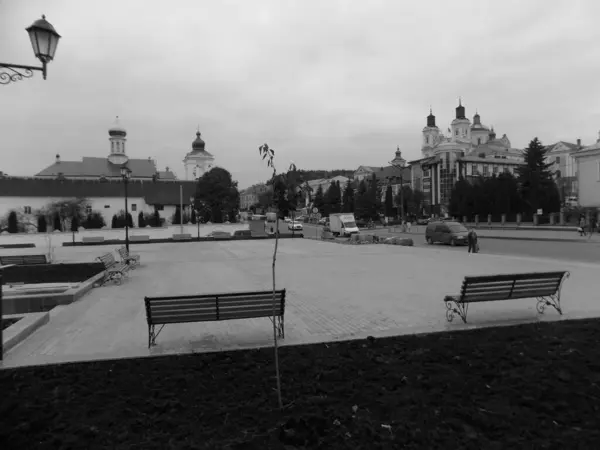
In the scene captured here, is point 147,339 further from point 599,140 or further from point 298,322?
point 599,140

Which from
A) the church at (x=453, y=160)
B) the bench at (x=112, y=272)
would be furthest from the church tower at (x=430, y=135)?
the bench at (x=112, y=272)

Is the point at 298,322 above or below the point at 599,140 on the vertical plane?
below

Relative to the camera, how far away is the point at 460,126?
120m

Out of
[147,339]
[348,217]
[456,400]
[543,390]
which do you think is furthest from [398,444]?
[348,217]

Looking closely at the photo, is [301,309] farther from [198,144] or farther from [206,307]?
[198,144]

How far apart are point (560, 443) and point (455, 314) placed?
14.4 ft

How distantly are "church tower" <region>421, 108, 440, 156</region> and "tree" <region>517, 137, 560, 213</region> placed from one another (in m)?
61.5

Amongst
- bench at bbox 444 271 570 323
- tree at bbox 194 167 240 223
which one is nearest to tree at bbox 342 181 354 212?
tree at bbox 194 167 240 223

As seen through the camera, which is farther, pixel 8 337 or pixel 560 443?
pixel 8 337

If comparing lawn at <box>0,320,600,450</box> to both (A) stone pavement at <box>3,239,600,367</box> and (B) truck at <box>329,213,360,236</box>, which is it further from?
(B) truck at <box>329,213,360,236</box>

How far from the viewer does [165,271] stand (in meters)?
15.5

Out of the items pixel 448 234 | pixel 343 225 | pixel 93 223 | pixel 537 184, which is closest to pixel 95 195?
pixel 93 223

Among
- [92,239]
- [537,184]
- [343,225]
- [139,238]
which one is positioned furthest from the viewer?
[537,184]

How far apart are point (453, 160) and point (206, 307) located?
10137cm
